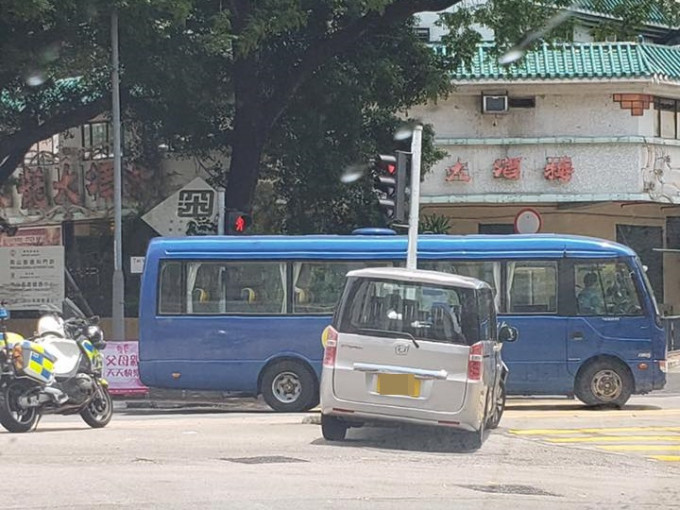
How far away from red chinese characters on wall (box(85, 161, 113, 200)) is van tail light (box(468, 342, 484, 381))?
18.5m

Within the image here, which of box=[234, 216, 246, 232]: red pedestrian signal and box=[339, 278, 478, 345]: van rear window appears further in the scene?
box=[234, 216, 246, 232]: red pedestrian signal

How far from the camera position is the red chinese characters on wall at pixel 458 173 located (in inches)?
1137

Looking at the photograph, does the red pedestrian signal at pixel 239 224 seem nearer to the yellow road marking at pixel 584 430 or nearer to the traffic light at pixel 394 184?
the traffic light at pixel 394 184

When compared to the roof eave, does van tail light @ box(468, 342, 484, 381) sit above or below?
below

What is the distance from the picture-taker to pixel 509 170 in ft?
94.4

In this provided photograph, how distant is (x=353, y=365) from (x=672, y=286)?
22.4 metres

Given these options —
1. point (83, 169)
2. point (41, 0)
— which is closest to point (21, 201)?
point (83, 169)

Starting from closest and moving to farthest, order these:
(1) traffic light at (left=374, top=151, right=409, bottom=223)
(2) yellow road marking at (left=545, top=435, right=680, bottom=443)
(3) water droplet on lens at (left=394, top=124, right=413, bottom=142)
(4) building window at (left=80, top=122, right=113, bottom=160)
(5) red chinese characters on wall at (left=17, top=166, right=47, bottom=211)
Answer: (2) yellow road marking at (left=545, top=435, right=680, bottom=443) → (1) traffic light at (left=374, top=151, right=409, bottom=223) → (3) water droplet on lens at (left=394, top=124, right=413, bottom=142) → (4) building window at (left=80, top=122, right=113, bottom=160) → (5) red chinese characters on wall at (left=17, top=166, right=47, bottom=211)

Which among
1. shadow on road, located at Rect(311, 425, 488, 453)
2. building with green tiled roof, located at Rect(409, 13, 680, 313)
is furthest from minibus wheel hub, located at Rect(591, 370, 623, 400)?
building with green tiled roof, located at Rect(409, 13, 680, 313)

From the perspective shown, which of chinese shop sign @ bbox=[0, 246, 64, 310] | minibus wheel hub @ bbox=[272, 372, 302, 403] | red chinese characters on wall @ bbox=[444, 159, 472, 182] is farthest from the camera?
red chinese characters on wall @ bbox=[444, 159, 472, 182]

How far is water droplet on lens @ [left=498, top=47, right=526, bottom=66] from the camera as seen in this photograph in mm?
22344

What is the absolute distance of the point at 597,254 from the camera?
1811cm

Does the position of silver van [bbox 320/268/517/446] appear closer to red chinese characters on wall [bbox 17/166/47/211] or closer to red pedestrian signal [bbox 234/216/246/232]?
red pedestrian signal [bbox 234/216/246/232]

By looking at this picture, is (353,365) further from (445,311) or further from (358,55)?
(358,55)
